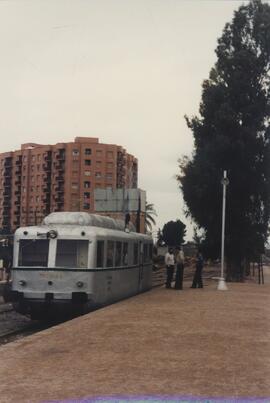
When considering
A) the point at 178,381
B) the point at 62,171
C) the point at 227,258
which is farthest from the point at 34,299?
the point at 62,171

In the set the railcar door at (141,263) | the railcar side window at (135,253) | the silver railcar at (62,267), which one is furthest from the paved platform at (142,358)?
the railcar door at (141,263)

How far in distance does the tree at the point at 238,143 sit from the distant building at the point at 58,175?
8921 centimetres

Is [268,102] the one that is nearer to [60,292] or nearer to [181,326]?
[60,292]

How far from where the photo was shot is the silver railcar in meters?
14.6

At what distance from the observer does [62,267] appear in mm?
14828

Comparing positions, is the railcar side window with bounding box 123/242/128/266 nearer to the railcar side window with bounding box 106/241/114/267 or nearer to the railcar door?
the railcar side window with bounding box 106/241/114/267

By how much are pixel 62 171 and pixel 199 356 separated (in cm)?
12373

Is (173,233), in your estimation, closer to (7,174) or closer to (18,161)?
(18,161)

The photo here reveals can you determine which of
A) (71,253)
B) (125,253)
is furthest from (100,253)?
(125,253)

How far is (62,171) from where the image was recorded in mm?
130500

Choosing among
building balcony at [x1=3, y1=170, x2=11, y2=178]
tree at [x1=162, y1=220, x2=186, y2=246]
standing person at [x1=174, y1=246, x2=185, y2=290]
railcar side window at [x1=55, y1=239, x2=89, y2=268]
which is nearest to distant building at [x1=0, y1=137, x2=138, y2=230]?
building balcony at [x1=3, y1=170, x2=11, y2=178]

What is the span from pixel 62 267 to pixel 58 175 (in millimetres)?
118342

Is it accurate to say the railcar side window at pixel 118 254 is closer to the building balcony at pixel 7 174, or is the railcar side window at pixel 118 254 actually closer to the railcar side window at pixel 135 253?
the railcar side window at pixel 135 253

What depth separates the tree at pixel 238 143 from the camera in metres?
30.3
